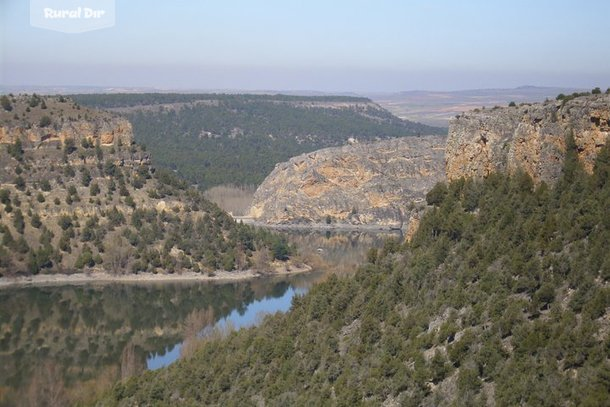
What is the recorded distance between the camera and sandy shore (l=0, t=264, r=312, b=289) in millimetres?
67938

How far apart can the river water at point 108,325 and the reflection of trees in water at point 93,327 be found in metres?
0.05

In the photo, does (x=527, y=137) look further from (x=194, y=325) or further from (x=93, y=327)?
(x=93, y=327)

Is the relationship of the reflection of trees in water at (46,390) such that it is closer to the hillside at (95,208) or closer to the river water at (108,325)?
the river water at (108,325)

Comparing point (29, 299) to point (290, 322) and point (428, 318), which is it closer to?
point (290, 322)

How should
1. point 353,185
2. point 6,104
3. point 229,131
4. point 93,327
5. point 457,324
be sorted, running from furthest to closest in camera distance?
point 229,131, point 353,185, point 6,104, point 93,327, point 457,324

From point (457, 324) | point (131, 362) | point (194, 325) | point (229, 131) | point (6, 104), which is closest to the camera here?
point (457, 324)

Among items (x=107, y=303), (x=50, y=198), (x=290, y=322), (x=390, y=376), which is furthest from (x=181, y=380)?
(x=50, y=198)

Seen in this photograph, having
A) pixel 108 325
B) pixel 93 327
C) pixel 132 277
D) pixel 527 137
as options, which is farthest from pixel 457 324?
pixel 132 277

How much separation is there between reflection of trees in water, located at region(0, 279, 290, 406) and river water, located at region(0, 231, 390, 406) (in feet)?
0.17

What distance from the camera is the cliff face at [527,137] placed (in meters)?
30.4

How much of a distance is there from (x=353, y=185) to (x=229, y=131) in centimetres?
6154

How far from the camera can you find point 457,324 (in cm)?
2764

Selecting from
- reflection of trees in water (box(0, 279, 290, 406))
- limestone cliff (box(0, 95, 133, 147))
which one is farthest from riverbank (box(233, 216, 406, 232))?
reflection of trees in water (box(0, 279, 290, 406))

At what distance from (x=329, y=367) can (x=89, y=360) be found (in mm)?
22136
